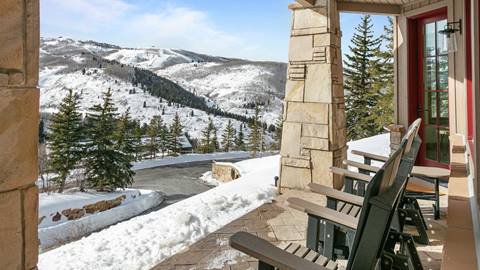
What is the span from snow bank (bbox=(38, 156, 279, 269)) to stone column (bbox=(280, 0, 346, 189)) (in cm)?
62

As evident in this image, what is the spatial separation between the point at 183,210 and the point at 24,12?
3090 millimetres

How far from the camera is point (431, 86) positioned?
15.6 ft

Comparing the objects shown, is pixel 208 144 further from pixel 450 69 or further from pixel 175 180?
pixel 450 69

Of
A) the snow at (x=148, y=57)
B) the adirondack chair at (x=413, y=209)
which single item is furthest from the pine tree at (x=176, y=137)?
the snow at (x=148, y=57)

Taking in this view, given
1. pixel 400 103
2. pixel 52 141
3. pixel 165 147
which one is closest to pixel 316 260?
pixel 400 103

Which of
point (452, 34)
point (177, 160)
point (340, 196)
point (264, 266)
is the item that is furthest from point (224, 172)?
point (264, 266)

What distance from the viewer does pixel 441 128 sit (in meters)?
4.58

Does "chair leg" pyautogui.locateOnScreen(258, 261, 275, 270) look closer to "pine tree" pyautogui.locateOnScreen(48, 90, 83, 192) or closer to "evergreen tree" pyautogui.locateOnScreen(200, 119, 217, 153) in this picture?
"pine tree" pyautogui.locateOnScreen(48, 90, 83, 192)

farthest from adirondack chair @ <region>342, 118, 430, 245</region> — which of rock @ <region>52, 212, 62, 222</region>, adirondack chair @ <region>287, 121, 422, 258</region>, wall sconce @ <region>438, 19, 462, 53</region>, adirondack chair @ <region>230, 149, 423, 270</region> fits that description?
rock @ <region>52, 212, 62, 222</region>

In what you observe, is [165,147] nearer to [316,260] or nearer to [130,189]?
[130,189]

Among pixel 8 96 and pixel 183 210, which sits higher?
pixel 8 96

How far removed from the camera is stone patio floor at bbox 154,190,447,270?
2.37 m

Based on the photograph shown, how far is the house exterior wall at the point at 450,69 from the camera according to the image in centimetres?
404

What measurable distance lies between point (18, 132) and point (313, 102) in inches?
141
